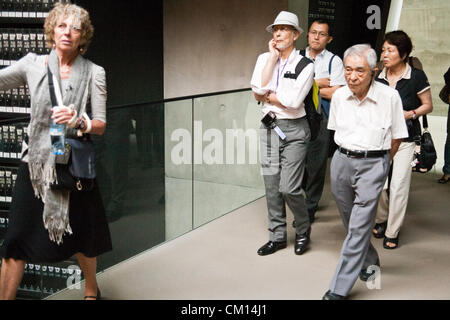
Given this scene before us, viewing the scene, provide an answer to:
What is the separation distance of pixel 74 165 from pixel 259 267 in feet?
5.60

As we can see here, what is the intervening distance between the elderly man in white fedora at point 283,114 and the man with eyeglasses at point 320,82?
2.66 ft

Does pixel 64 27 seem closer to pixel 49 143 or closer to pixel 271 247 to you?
pixel 49 143

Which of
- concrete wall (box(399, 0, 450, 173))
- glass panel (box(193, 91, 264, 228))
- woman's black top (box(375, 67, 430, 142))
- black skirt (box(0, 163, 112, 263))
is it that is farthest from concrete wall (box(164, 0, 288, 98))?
concrete wall (box(399, 0, 450, 173))

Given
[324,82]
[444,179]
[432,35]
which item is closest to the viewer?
[324,82]

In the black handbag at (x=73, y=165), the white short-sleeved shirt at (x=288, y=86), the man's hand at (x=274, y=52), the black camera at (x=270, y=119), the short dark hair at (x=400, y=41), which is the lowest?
the black handbag at (x=73, y=165)

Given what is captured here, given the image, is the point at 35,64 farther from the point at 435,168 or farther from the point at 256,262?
the point at 435,168

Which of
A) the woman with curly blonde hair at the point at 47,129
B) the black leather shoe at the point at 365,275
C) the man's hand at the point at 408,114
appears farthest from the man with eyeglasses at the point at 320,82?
the woman with curly blonde hair at the point at 47,129

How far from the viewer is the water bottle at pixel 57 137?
2.69 meters

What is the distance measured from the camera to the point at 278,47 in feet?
12.6

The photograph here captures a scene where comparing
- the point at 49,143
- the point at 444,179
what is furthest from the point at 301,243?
the point at 444,179

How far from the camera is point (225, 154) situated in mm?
5219

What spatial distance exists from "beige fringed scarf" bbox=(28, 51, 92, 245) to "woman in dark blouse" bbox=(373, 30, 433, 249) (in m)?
2.34

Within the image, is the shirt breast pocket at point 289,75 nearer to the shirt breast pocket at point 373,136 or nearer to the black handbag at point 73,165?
the shirt breast pocket at point 373,136
